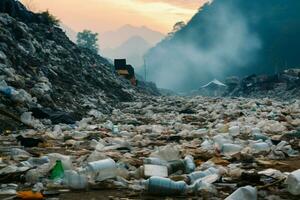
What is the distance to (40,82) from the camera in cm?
1090

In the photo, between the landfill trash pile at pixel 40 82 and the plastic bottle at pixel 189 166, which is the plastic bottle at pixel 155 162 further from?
Answer: the landfill trash pile at pixel 40 82

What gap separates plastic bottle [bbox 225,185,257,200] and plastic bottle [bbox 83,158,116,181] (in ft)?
3.15

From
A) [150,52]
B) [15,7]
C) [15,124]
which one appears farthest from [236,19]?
[15,124]

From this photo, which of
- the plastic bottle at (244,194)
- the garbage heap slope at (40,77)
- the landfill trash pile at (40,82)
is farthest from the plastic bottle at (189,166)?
the garbage heap slope at (40,77)

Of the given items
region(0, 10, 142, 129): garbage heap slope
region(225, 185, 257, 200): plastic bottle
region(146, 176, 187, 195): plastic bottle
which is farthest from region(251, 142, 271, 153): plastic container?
region(0, 10, 142, 129): garbage heap slope

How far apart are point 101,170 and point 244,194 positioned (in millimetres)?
1031

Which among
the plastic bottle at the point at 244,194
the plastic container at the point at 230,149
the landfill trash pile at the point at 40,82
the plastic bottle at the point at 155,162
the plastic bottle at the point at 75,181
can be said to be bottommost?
the plastic bottle at the point at 244,194

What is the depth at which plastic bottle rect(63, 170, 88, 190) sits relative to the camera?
2998 millimetres

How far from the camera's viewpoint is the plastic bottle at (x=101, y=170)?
3199 mm

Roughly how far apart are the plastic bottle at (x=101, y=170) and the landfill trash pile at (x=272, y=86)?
25.0 meters

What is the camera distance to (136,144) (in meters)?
5.57

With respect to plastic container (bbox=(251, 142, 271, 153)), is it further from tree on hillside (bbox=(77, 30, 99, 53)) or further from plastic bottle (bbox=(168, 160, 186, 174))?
tree on hillside (bbox=(77, 30, 99, 53))

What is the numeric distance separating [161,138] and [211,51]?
71.6 metres

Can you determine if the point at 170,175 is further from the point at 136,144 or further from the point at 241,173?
the point at 136,144
